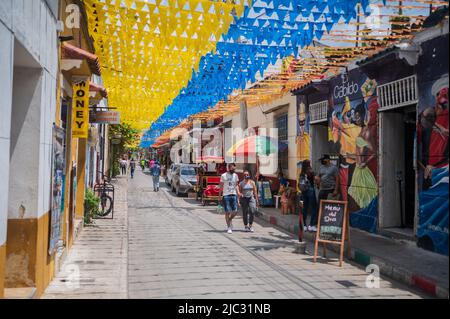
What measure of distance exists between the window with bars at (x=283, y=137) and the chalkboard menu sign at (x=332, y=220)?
8444 mm

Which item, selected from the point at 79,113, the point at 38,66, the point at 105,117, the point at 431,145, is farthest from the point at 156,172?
the point at 38,66

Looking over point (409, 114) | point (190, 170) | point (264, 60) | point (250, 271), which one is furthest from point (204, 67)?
point (190, 170)

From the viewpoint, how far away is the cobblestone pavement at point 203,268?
6328 mm

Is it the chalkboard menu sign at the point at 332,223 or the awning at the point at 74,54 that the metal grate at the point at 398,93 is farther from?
the awning at the point at 74,54

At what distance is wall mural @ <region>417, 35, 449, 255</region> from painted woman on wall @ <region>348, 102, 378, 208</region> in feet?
6.80

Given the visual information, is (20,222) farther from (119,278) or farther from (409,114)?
(409,114)

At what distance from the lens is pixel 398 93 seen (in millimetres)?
9914

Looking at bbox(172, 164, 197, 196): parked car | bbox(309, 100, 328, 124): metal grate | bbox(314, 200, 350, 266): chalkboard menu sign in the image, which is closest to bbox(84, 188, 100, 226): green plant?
bbox(314, 200, 350, 266): chalkboard menu sign

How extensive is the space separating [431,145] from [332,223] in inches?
94.2

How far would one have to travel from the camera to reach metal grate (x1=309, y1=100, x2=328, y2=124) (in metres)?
13.7

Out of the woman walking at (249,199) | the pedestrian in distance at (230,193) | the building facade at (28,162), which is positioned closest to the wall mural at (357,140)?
the woman walking at (249,199)

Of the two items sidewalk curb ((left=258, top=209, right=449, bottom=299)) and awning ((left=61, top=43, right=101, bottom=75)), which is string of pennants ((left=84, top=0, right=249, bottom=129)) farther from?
sidewalk curb ((left=258, top=209, right=449, bottom=299))

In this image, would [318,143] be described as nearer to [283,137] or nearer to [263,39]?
[283,137]
